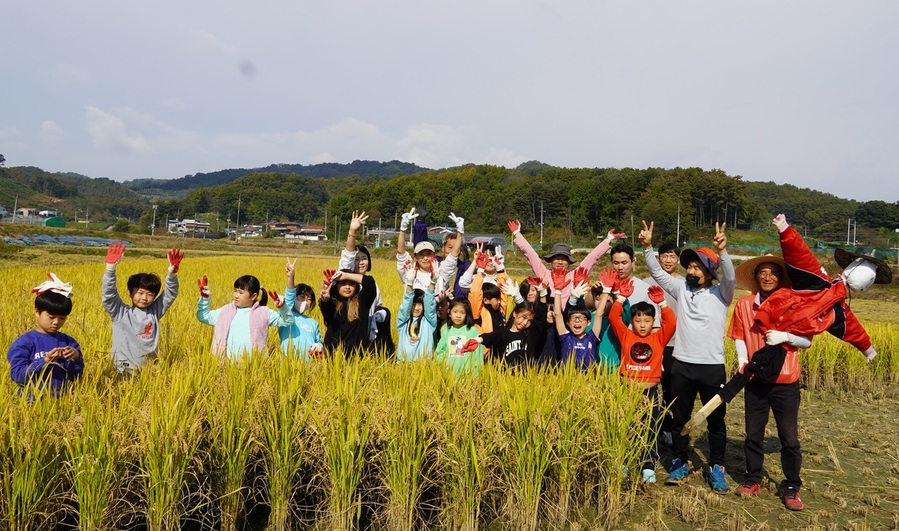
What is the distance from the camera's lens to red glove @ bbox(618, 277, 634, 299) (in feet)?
14.8

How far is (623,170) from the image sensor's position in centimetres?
8944

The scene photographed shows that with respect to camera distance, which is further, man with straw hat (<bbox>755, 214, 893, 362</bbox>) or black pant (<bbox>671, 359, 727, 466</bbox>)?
black pant (<bbox>671, 359, 727, 466</bbox>)

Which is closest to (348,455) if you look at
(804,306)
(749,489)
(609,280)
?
(609,280)

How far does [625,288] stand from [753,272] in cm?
96

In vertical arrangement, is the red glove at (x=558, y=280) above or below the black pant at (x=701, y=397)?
above

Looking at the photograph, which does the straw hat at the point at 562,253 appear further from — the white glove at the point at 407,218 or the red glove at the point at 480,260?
the white glove at the point at 407,218

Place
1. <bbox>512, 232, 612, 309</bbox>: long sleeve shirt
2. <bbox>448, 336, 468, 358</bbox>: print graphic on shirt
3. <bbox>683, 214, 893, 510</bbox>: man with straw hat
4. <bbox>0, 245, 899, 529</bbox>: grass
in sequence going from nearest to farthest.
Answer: <bbox>0, 245, 899, 529</bbox>: grass, <bbox>683, 214, 893, 510</bbox>: man with straw hat, <bbox>448, 336, 468, 358</bbox>: print graphic on shirt, <bbox>512, 232, 612, 309</bbox>: long sleeve shirt

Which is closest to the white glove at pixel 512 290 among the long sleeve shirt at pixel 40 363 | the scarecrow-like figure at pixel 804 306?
the scarecrow-like figure at pixel 804 306

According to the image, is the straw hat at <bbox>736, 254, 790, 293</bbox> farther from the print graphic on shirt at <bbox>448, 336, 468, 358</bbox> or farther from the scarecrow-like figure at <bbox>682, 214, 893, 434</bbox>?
the print graphic on shirt at <bbox>448, 336, 468, 358</bbox>

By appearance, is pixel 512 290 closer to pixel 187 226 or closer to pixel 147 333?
pixel 147 333

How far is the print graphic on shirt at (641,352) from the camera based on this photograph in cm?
428

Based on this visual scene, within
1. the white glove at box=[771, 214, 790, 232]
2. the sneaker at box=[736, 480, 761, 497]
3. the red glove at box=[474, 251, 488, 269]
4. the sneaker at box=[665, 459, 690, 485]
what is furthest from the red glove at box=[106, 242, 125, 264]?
the sneaker at box=[736, 480, 761, 497]

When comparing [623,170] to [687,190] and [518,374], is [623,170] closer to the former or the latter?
[687,190]

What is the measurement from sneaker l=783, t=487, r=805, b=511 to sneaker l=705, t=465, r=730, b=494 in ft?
1.24
